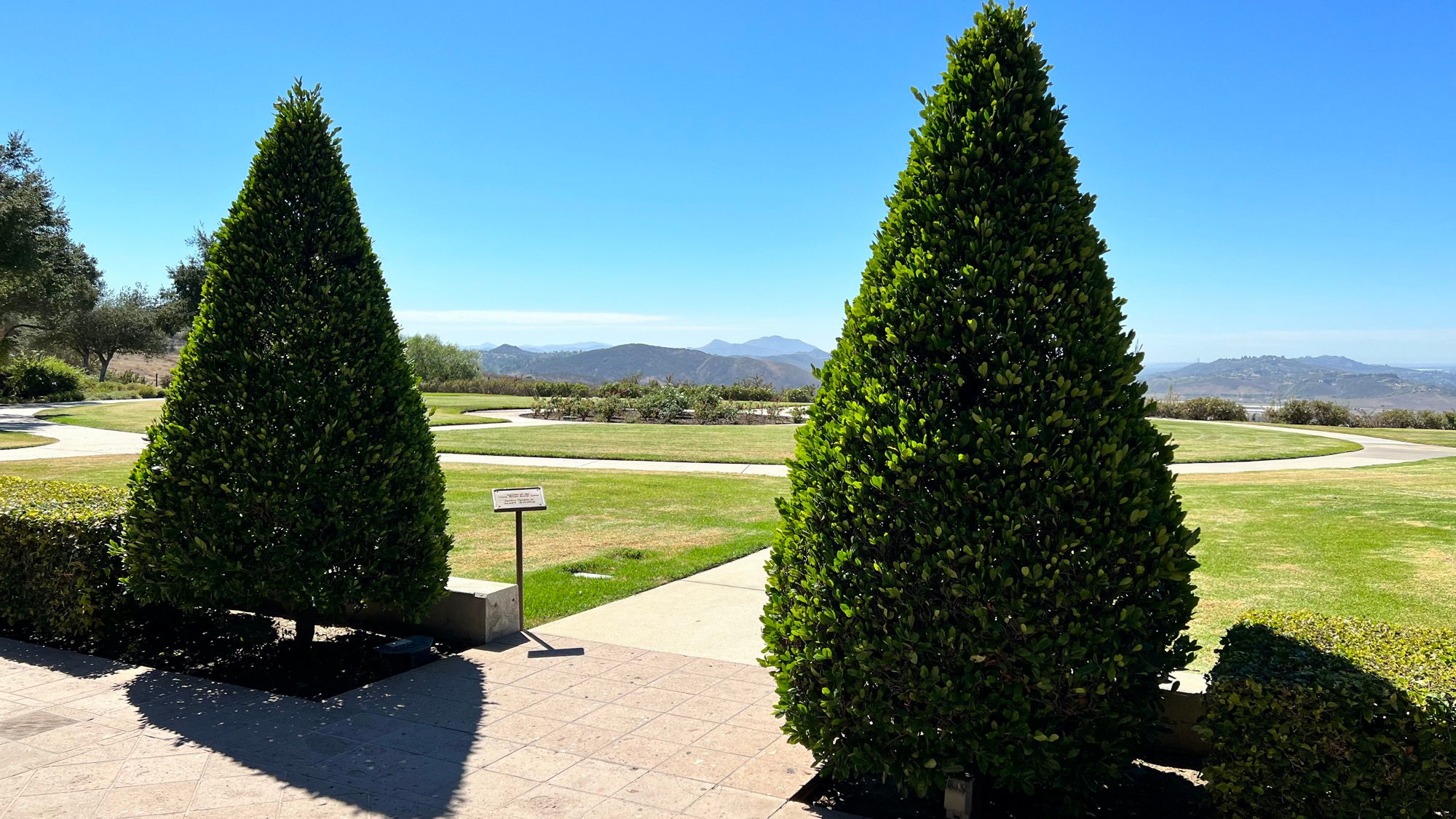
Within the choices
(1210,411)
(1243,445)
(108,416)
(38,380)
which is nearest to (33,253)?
(108,416)

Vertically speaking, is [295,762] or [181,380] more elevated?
[181,380]

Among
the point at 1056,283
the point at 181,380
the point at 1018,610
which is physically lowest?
the point at 1018,610

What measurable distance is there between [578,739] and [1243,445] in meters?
26.1

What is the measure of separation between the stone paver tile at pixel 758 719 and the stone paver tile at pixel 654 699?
1.38 feet

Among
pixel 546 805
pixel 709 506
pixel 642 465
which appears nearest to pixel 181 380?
Answer: pixel 546 805

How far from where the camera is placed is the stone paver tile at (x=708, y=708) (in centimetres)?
519

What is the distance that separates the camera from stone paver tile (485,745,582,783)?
4320 mm

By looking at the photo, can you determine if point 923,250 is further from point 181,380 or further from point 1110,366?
point 181,380

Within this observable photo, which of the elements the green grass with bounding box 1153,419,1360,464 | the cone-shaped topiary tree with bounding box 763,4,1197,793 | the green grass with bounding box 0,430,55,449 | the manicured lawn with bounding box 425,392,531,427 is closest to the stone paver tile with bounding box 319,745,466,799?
the cone-shaped topiary tree with bounding box 763,4,1197,793

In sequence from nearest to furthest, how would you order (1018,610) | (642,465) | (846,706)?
(1018,610)
(846,706)
(642,465)

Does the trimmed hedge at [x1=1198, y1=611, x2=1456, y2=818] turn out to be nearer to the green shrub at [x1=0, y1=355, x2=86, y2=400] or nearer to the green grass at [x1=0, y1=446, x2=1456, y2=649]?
the green grass at [x1=0, y1=446, x2=1456, y2=649]

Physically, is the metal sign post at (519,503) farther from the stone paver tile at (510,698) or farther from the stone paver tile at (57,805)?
the stone paver tile at (57,805)

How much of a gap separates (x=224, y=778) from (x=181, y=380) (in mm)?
2916

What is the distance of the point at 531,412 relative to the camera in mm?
37688
